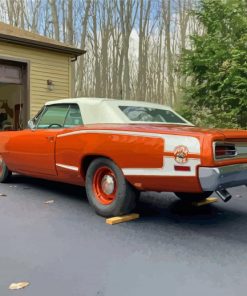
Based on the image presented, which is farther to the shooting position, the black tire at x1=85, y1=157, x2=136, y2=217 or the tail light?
the black tire at x1=85, y1=157, x2=136, y2=217

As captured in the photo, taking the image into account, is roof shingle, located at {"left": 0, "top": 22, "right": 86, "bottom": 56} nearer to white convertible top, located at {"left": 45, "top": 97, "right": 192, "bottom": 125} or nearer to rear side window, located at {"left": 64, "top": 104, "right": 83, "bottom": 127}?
rear side window, located at {"left": 64, "top": 104, "right": 83, "bottom": 127}

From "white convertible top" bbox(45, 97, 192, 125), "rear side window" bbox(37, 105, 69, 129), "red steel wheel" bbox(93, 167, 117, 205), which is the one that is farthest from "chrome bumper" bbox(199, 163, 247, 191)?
"rear side window" bbox(37, 105, 69, 129)

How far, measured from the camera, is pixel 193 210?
18.6 ft

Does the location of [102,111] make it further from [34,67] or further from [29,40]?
[34,67]

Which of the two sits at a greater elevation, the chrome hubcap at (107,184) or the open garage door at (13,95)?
the open garage door at (13,95)

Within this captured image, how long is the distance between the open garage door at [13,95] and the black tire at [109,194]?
9.04 meters

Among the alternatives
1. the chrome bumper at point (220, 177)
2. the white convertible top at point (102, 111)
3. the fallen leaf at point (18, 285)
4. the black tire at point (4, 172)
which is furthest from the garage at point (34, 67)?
the fallen leaf at point (18, 285)

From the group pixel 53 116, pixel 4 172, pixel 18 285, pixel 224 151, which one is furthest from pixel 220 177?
pixel 4 172

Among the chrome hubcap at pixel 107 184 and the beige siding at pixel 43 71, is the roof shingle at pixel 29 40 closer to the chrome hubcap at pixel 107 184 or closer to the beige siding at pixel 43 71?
the beige siding at pixel 43 71

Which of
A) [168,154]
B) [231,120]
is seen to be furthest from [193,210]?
[231,120]

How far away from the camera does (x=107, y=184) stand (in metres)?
5.26

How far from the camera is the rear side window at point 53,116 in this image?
619 cm

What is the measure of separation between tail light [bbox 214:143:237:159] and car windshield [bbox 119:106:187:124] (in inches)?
58.0

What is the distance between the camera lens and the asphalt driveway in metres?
3.14
